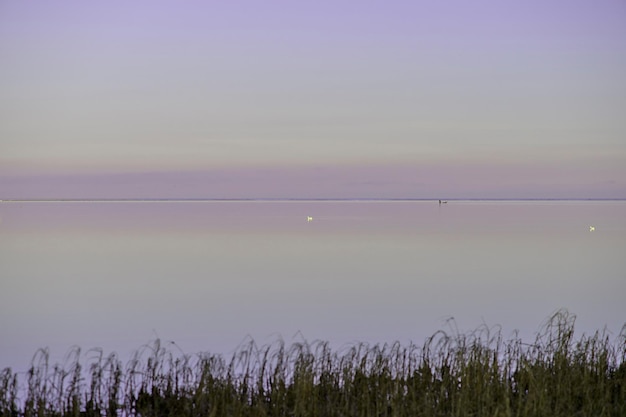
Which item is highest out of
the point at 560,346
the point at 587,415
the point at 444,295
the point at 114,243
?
the point at 114,243

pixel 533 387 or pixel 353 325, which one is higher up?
pixel 353 325

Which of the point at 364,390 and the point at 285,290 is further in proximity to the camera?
the point at 285,290

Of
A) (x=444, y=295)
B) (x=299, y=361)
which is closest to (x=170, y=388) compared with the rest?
(x=299, y=361)

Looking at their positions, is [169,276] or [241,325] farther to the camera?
[169,276]

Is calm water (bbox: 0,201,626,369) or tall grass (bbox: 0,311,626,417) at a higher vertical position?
calm water (bbox: 0,201,626,369)

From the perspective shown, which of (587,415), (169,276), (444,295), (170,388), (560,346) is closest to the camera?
(587,415)

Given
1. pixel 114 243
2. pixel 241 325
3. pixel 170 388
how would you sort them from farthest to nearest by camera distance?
1. pixel 114 243
2. pixel 241 325
3. pixel 170 388

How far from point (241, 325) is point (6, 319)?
5.55 meters

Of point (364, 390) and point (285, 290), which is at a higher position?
point (285, 290)

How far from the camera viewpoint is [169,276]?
84.2 feet

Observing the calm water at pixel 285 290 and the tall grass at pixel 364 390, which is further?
the calm water at pixel 285 290

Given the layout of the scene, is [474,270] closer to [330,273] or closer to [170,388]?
[330,273]

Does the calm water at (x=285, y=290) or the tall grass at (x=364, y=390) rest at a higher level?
the calm water at (x=285, y=290)

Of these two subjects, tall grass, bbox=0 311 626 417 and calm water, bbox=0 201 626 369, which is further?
calm water, bbox=0 201 626 369
